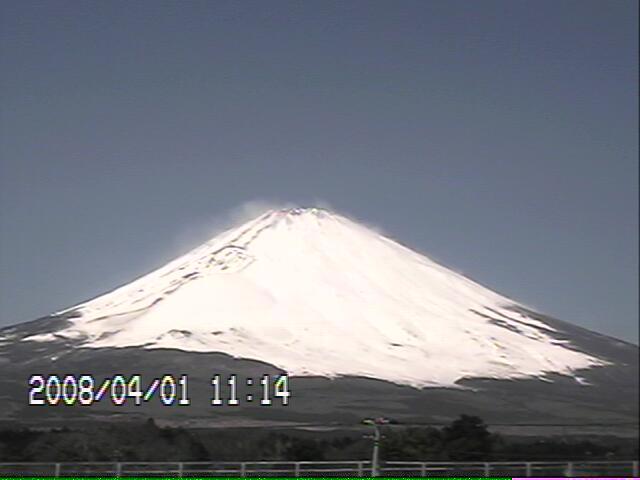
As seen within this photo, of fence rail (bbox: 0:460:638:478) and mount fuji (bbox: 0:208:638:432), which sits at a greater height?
mount fuji (bbox: 0:208:638:432)

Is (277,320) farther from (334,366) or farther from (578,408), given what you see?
(578,408)

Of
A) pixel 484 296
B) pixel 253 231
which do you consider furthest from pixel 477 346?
pixel 253 231

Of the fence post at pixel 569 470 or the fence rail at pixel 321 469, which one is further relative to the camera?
the fence post at pixel 569 470

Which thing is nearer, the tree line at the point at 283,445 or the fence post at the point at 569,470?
the tree line at the point at 283,445

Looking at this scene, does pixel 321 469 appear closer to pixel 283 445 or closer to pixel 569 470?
pixel 283 445

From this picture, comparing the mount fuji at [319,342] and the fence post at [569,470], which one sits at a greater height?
the mount fuji at [319,342]

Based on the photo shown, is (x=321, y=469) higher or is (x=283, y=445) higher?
(x=283, y=445)

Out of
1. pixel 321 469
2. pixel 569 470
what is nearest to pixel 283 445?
pixel 321 469

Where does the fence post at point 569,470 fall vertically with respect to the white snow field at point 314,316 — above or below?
below

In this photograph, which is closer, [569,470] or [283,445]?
[283,445]
